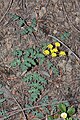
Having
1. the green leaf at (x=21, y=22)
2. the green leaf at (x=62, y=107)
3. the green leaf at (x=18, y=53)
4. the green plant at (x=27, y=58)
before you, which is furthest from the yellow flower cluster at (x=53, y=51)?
the green leaf at (x=62, y=107)

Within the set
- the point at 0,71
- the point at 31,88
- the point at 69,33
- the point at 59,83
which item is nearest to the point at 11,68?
the point at 0,71

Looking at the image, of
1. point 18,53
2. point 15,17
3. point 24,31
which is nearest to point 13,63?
point 18,53

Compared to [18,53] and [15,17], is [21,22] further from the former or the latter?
[18,53]

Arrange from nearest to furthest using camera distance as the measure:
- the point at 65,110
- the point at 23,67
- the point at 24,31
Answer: the point at 65,110
the point at 23,67
the point at 24,31

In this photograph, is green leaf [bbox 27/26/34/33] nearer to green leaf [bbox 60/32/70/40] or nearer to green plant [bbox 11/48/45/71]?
green plant [bbox 11/48/45/71]

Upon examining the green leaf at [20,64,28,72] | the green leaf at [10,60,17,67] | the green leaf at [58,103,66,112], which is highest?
the green leaf at [10,60,17,67]

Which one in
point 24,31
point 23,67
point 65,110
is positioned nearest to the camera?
point 65,110

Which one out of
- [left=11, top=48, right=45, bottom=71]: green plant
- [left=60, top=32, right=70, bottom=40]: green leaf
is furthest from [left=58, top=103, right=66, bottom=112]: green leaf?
[left=60, top=32, right=70, bottom=40]: green leaf

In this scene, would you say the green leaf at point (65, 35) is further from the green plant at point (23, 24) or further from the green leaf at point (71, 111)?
the green leaf at point (71, 111)
